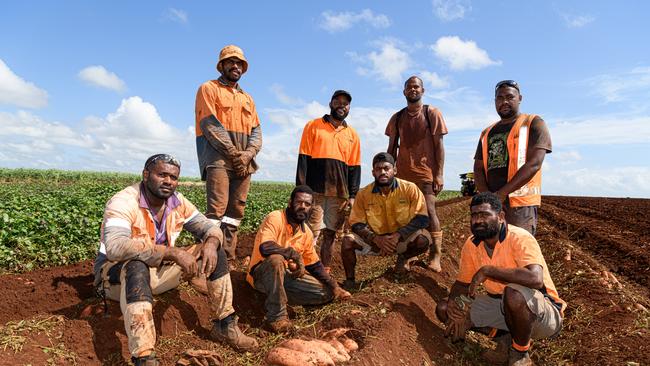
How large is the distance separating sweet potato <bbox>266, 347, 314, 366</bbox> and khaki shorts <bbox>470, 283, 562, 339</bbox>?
1.86m

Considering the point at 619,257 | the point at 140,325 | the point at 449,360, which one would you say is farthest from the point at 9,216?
the point at 619,257

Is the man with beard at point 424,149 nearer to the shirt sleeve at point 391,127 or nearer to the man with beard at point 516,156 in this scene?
the shirt sleeve at point 391,127

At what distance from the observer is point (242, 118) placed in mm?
5734

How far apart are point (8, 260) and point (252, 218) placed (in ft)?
18.4

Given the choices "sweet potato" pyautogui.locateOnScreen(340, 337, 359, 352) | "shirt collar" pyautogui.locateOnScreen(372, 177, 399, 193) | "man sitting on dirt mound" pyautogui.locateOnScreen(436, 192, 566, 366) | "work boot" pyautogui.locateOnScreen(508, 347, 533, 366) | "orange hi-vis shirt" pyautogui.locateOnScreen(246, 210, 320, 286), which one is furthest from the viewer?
"shirt collar" pyautogui.locateOnScreen(372, 177, 399, 193)

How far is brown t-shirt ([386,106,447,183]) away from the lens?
20.0 feet

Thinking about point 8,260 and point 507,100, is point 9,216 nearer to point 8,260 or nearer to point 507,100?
point 8,260

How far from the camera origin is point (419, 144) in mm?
6125

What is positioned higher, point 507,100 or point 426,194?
point 507,100

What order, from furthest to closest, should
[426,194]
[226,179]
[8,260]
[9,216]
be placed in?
[9,216], [8,260], [426,194], [226,179]

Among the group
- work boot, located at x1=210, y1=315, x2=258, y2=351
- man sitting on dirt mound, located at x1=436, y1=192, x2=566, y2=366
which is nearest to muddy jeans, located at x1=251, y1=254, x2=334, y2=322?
work boot, located at x1=210, y1=315, x2=258, y2=351

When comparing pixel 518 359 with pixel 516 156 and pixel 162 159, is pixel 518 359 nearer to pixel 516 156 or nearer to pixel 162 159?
pixel 516 156

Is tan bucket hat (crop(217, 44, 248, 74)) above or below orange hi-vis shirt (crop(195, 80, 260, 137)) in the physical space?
above

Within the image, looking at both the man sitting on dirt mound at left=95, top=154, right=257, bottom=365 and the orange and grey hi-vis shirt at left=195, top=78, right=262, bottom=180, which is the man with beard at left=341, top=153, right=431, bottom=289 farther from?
the man sitting on dirt mound at left=95, top=154, right=257, bottom=365
